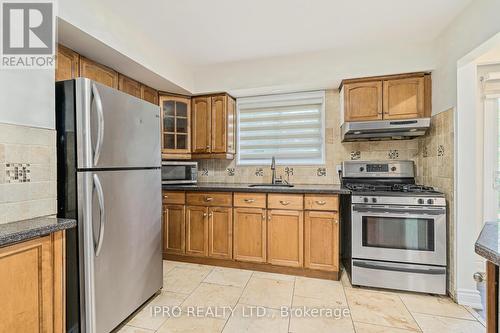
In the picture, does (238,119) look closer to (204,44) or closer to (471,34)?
(204,44)

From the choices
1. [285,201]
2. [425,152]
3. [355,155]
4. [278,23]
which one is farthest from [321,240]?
[278,23]

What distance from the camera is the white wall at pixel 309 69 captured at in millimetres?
2639

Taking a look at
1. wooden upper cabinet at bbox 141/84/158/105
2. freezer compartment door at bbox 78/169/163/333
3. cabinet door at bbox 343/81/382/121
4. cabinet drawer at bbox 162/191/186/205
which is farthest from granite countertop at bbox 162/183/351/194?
wooden upper cabinet at bbox 141/84/158/105

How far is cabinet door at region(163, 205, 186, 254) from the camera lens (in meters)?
3.02

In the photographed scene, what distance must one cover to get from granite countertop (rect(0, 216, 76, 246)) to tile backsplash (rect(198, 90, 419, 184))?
2.36 meters

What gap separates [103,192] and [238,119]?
2.33 m

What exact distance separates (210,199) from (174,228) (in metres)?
0.61

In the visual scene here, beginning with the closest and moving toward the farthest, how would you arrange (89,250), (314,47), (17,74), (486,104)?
(17,74) → (89,250) → (486,104) → (314,47)

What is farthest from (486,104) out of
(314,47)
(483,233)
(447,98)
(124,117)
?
(124,117)

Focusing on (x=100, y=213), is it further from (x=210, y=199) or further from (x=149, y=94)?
(x=149, y=94)

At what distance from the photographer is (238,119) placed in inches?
144

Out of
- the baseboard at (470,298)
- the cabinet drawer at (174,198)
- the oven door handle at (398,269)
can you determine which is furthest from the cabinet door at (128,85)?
the baseboard at (470,298)

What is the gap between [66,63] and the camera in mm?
2053

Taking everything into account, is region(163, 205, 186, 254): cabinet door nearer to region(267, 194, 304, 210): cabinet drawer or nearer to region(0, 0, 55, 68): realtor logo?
region(267, 194, 304, 210): cabinet drawer
